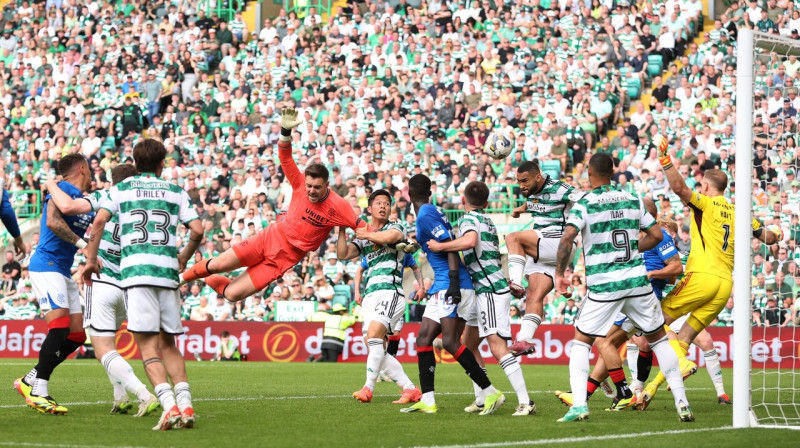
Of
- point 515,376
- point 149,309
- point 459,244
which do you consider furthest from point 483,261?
point 149,309

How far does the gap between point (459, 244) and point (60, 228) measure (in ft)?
12.2

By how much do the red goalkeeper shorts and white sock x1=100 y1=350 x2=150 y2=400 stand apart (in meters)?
2.00

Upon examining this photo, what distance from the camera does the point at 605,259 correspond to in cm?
951

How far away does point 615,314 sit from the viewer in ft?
31.3

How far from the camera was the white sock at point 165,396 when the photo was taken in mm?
8664

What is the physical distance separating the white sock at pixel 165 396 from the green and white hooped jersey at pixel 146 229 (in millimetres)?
809

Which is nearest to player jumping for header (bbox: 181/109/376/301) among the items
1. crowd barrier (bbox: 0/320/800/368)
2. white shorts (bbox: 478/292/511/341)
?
white shorts (bbox: 478/292/511/341)

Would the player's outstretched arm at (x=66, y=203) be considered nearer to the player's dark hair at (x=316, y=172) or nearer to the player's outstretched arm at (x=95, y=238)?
the player's outstretched arm at (x=95, y=238)

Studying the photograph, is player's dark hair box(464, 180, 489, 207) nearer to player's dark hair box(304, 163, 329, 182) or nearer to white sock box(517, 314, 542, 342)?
player's dark hair box(304, 163, 329, 182)

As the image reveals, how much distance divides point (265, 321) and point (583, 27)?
11182 millimetres

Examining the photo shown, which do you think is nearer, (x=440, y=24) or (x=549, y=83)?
(x=549, y=83)

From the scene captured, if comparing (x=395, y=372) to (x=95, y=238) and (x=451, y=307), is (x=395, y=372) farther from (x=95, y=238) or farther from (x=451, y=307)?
(x=95, y=238)

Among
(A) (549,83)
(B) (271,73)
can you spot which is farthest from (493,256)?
(B) (271,73)

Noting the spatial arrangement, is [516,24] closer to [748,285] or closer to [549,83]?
[549,83]
